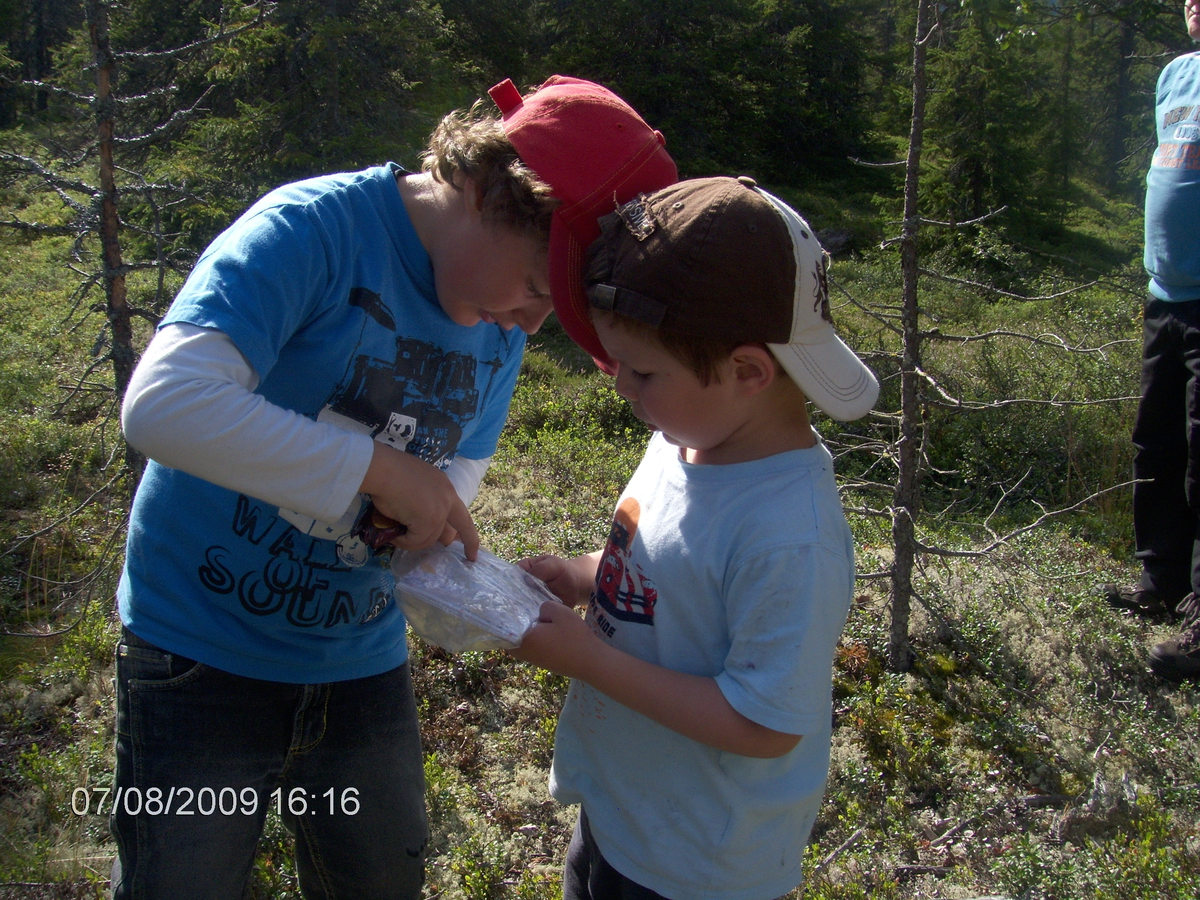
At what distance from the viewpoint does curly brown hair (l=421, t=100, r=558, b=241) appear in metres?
1.40

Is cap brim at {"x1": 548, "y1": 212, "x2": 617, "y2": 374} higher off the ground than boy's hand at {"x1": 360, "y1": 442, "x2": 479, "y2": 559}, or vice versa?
cap brim at {"x1": 548, "y1": 212, "x2": 617, "y2": 374}

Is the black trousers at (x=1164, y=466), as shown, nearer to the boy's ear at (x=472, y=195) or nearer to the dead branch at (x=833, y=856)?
the dead branch at (x=833, y=856)

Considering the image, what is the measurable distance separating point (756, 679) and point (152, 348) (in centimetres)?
102

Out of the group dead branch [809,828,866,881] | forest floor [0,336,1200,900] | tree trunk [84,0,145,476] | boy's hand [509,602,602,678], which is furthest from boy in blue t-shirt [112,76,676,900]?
→ tree trunk [84,0,145,476]

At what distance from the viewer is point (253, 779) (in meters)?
1.56

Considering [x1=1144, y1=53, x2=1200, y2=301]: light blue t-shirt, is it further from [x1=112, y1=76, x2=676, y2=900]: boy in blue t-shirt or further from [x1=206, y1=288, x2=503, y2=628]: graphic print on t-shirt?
[x1=206, y1=288, x2=503, y2=628]: graphic print on t-shirt

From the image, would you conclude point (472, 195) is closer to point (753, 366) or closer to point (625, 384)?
point (625, 384)

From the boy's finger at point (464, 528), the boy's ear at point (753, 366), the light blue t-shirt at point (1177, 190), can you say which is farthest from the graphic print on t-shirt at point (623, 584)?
the light blue t-shirt at point (1177, 190)

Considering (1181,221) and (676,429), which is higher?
(676,429)

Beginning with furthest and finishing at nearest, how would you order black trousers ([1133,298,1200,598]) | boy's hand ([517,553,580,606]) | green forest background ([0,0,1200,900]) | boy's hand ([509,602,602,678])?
black trousers ([1133,298,1200,598]) < green forest background ([0,0,1200,900]) < boy's hand ([517,553,580,606]) < boy's hand ([509,602,602,678])

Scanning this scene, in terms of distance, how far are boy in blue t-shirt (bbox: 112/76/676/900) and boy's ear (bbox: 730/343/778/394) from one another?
0.31m

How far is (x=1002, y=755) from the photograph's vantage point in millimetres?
2959

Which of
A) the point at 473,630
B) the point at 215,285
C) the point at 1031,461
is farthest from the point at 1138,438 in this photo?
the point at 215,285

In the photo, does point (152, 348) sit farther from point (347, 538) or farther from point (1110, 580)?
point (1110, 580)
